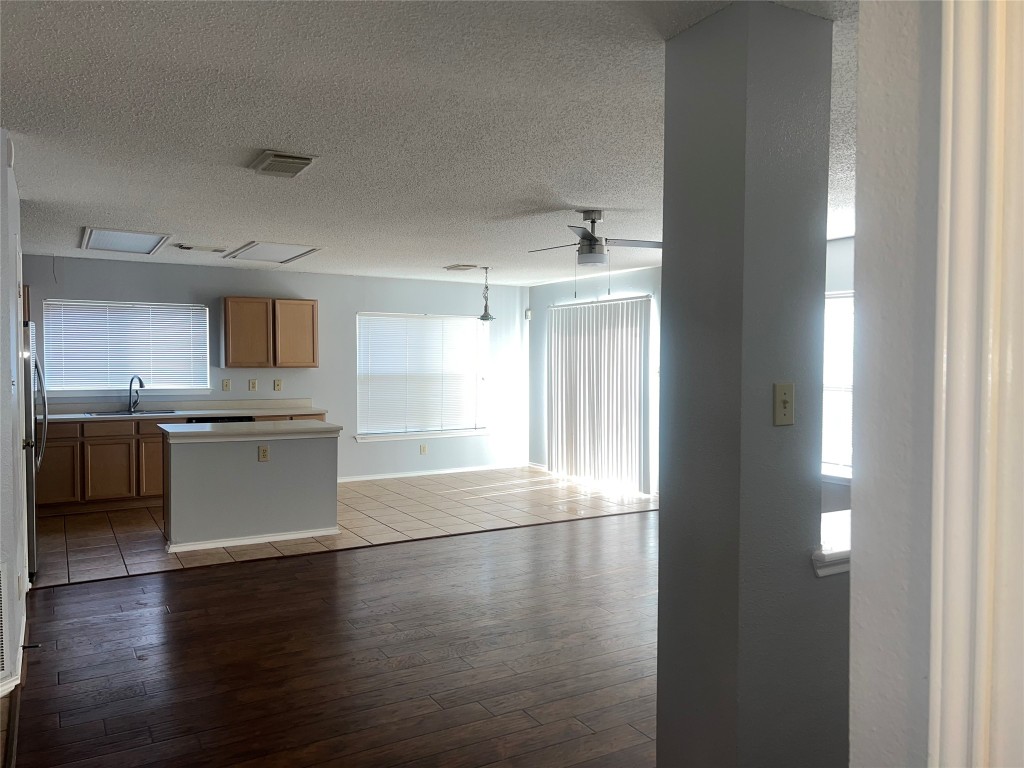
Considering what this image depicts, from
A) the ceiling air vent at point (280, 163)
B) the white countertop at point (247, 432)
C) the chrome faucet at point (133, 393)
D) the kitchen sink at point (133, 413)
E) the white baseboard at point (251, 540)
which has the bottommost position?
the white baseboard at point (251, 540)

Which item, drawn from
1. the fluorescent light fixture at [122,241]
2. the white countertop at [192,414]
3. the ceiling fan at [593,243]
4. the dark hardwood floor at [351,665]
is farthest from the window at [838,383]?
the fluorescent light fixture at [122,241]

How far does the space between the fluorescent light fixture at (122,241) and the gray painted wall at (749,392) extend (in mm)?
4646

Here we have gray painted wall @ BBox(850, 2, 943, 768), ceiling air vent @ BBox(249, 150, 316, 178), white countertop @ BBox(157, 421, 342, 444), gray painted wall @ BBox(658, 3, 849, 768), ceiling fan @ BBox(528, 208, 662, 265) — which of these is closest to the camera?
gray painted wall @ BBox(850, 2, 943, 768)

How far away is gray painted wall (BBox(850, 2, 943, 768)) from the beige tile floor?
5.05 m

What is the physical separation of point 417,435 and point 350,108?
6450mm

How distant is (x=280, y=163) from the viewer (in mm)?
3557

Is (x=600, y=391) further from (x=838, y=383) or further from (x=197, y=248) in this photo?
(x=197, y=248)

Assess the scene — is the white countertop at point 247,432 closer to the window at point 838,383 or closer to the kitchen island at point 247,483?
the kitchen island at point 247,483

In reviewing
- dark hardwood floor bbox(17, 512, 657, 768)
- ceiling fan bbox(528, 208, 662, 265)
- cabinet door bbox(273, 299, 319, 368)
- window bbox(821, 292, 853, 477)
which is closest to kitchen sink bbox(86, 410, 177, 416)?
cabinet door bbox(273, 299, 319, 368)

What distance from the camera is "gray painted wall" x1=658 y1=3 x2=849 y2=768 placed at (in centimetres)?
210

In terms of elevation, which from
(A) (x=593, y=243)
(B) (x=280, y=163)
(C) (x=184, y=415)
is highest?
(B) (x=280, y=163)

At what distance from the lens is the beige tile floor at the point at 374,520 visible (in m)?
5.17

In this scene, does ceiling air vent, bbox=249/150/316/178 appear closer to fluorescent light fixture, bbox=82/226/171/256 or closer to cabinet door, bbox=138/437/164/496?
fluorescent light fixture, bbox=82/226/171/256

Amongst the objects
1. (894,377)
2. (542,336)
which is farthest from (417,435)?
(894,377)
